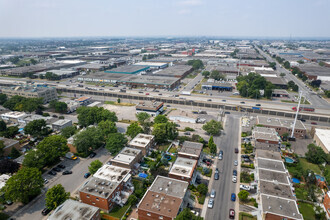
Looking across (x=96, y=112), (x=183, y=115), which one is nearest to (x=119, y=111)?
(x=96, y=112)

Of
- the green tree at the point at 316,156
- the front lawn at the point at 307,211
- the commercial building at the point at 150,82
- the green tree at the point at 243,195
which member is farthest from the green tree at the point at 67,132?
the green tree at the point at 316,156

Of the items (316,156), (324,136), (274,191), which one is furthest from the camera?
(324,136)

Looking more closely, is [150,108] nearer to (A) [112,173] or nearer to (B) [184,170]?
(A) [112,173]

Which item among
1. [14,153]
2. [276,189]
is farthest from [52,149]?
[276,189]

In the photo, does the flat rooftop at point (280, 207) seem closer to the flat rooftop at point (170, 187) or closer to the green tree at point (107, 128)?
the flat rooftop at point (170, 187)

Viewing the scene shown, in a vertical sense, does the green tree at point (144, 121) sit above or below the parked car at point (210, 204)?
above

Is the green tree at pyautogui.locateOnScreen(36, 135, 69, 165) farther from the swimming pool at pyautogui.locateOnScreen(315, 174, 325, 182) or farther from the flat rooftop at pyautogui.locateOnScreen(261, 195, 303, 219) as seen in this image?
the swimming pool at pyautogui.locateOnScreen(315, 174, 325, 182)

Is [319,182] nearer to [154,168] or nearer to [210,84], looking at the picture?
[154,168]
